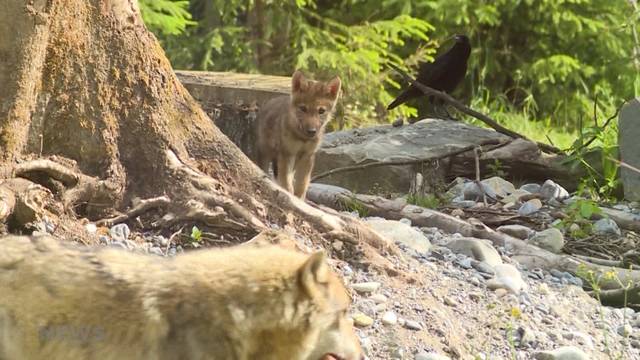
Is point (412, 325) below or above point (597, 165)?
above

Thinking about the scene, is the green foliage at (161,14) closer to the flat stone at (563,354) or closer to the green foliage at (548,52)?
the green foliage at (548,52)

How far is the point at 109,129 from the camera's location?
20.5 ft

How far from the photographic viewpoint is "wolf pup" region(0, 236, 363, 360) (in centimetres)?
365

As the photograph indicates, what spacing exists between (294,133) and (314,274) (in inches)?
230

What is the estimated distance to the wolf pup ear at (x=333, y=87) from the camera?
1021 centimetres

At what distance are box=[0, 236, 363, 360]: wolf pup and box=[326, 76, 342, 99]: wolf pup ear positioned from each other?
6.40 meters

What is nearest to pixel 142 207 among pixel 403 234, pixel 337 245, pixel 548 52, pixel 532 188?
pixel 337 245

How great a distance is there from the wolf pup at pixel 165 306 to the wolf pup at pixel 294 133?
5.35m

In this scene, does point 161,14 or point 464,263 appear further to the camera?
point 161,14

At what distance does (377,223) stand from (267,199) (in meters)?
1.19

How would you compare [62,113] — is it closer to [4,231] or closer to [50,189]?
[50,189]

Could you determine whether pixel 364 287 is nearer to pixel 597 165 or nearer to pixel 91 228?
pixel 91 228

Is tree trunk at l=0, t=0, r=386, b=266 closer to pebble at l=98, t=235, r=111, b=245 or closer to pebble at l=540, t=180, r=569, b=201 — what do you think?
pebble at l=98, t=235, r=111, b=245

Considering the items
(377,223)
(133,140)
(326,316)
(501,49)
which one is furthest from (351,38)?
(326,316)
